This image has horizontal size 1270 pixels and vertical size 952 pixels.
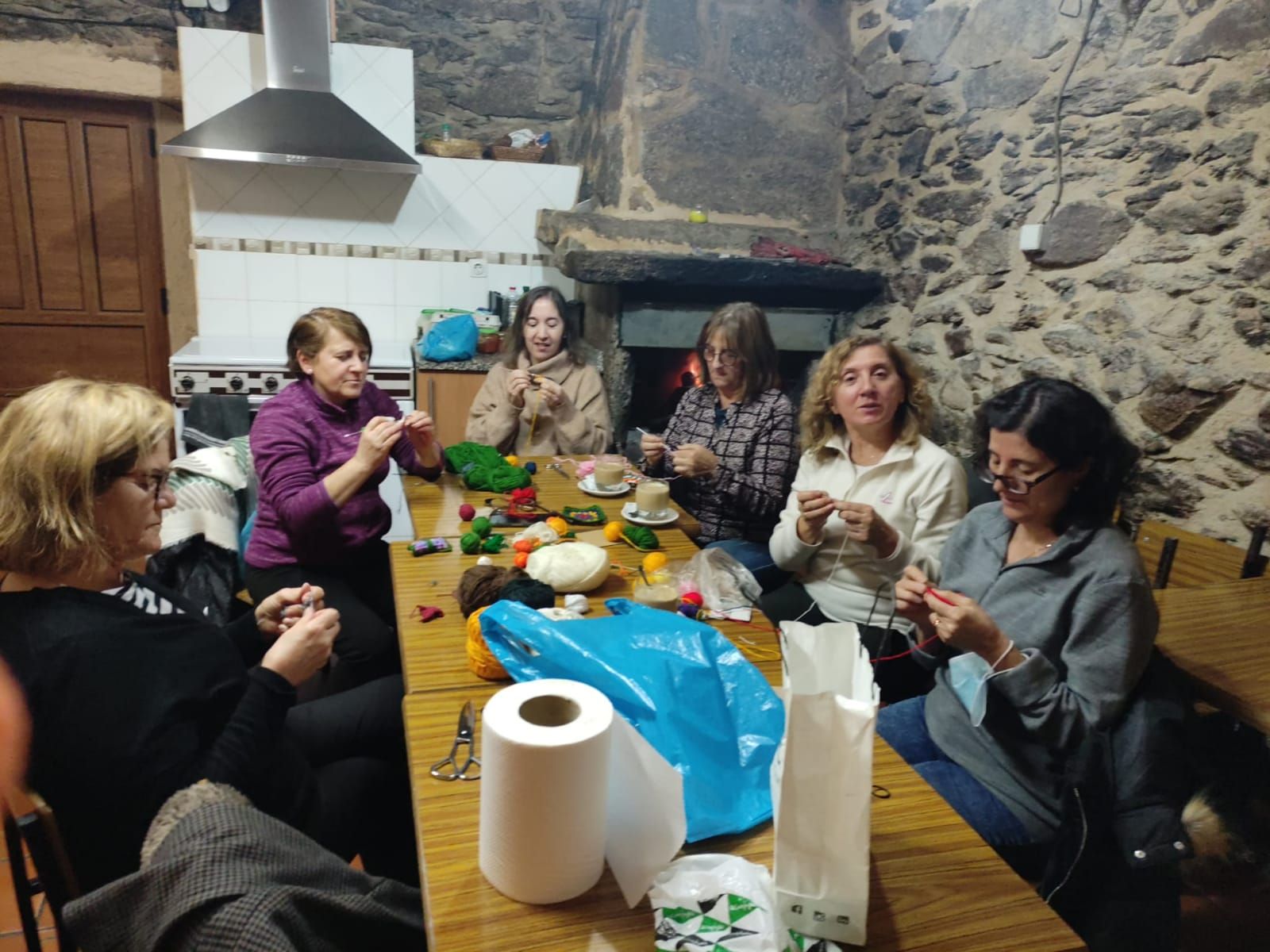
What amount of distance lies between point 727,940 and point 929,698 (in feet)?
2.93

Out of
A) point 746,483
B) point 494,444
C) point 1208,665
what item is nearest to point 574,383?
point 494,444

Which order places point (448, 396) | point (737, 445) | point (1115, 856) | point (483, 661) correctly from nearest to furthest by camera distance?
point (1115, 856) → point (483, 661) → point (737, 445) → point (448, 396)

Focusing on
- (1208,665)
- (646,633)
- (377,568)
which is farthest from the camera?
(377,568)

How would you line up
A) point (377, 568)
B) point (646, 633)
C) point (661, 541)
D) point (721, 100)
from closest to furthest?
1. point (646, 633)
2. point (661, 541)
3. point (377, 568)
4. point (721, 100)

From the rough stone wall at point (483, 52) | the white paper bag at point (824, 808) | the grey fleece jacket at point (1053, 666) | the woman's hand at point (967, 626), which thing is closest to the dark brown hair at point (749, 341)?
the grey fleece jacket at point (1053, 666)

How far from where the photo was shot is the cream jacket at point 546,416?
9.72 feet

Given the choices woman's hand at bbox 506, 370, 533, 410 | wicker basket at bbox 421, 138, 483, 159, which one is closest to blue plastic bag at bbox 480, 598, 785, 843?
woman's hand at bbox 506, 370, 533, 410

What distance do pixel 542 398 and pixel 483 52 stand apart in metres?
2.66

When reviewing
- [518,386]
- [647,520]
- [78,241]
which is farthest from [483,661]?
[78,241]

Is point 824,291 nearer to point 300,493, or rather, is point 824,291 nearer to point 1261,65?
point 1261,65

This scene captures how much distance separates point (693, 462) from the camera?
238cm

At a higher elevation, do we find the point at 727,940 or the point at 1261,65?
the point at 1261,65

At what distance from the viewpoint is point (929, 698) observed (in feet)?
5.04

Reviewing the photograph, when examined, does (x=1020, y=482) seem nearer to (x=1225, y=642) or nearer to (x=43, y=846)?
(x=1225, y=642)
